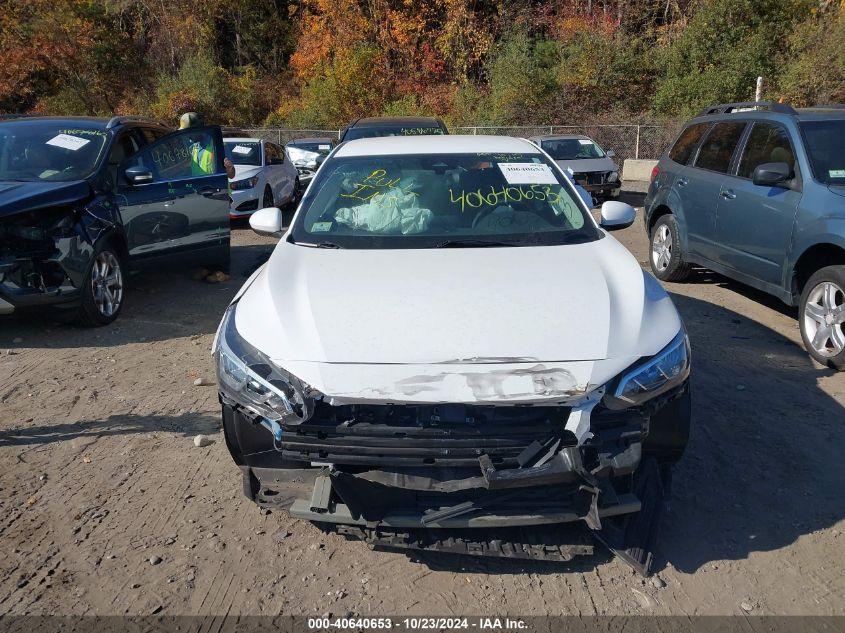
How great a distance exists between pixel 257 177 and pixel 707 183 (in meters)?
7.25

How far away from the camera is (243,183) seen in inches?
468

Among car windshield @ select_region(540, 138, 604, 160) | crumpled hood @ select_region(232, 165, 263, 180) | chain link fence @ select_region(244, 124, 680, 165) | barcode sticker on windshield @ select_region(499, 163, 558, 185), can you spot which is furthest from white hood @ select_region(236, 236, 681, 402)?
chain link fence @ select_region(244, 124, 680, 165)

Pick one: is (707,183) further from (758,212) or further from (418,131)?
(418,131)

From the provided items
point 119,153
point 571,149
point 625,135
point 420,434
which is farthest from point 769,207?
point 625,135

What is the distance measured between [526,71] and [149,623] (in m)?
27.7

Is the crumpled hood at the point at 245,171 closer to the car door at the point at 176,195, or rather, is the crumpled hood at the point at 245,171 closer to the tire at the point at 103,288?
the car door at the point at 176,195

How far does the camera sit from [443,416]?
9.67 feet

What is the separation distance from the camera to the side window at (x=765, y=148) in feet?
21.4

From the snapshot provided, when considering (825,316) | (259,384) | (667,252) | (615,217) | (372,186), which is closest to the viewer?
(259,384)

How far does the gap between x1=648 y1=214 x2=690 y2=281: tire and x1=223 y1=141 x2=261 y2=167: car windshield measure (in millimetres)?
6908

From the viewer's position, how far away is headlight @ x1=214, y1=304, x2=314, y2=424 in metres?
2.95

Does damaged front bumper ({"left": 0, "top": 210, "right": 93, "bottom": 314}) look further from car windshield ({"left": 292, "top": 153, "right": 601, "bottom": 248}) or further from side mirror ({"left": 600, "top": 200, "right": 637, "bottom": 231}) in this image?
side mirror ({"left": 600, "top": 200, "right": 637, "bottom": 231})

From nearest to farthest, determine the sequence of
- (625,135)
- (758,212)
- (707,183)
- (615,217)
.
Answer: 1. (615,217)
2. (758,212)
3. (707,183)
4. (625,135)

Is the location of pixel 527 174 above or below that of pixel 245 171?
above
